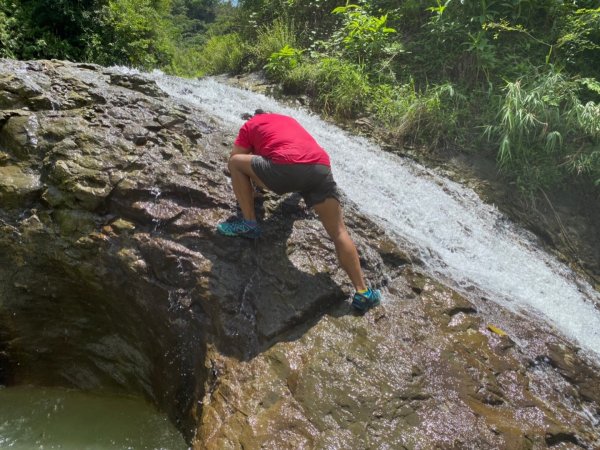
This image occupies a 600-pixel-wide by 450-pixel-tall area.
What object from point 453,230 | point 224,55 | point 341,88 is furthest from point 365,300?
point 224,55

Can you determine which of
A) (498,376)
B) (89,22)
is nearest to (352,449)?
(498,376)

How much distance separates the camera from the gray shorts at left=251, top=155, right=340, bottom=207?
3.46 metres

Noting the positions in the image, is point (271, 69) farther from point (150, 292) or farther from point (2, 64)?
point (150, 292)

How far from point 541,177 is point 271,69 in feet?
18.8

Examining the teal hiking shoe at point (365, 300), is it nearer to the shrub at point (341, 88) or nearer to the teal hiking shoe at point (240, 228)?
the teal hiking shoe at point (240, 228)

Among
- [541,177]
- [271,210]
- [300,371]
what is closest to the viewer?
[300,371]

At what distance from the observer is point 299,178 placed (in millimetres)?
3475

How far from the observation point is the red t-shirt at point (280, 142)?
136 inches

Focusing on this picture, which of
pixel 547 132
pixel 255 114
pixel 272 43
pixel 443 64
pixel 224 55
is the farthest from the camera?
pixel 224 55

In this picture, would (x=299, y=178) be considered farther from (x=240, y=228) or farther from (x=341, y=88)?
(x=341, y=88)

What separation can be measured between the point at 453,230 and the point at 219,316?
144 inches

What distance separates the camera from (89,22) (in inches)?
368

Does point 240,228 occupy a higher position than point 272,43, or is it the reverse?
point 272,43

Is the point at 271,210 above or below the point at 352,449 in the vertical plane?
above
